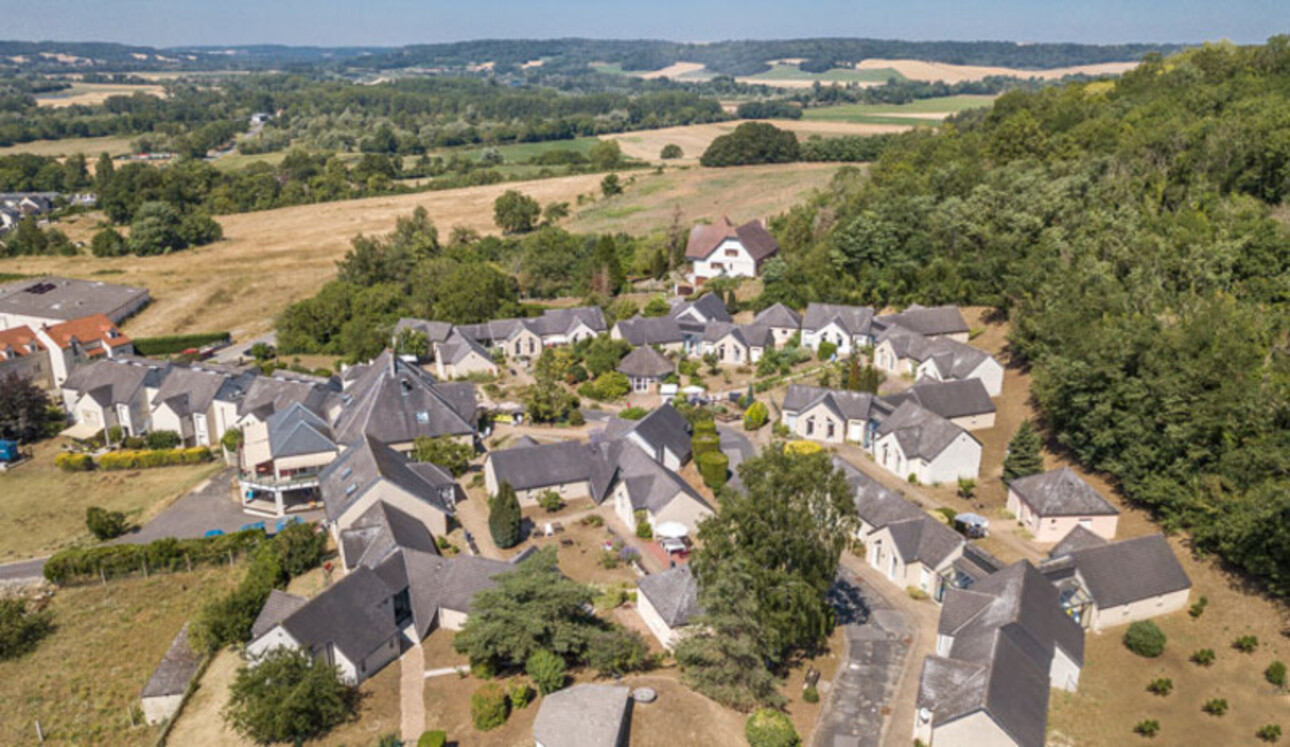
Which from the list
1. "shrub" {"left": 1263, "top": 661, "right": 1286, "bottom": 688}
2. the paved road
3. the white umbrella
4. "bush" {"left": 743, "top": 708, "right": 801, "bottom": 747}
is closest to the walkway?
"bush" {"left": 743, "top": 708, "right": 801, "bottom": 747}

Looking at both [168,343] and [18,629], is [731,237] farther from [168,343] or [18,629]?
[18,629]

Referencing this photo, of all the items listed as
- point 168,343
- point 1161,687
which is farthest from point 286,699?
point 168,343

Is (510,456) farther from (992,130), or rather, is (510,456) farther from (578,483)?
(992,130)

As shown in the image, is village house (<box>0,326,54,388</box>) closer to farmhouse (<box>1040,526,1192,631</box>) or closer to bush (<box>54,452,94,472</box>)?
bush (<box>54,452,94,472</box>)

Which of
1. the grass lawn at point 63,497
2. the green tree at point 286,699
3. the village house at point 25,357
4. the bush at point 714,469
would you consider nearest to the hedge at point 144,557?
the grass lawn at point 63,497

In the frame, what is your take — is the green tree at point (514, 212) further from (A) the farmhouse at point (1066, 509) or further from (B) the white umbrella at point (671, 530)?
(A) the farmhouse at point (1066, 509)

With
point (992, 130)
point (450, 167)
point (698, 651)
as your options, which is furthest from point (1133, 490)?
point (450, 167)
